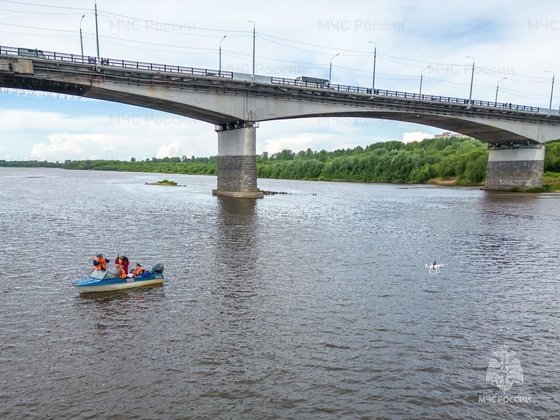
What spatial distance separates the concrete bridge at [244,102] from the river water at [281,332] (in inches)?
1043

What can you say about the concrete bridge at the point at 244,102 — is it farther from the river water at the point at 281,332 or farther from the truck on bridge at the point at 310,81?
the river water at the point at 281,332

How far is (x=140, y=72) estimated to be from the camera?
47.2 meters

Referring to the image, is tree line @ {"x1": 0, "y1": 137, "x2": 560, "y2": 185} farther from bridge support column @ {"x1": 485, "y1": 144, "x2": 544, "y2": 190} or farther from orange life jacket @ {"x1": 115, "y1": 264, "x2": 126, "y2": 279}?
orange life jacket @ {"x1": 115, "y1": 264, "x2": 126, "y2": 279}

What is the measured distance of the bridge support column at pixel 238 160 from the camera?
187 ft

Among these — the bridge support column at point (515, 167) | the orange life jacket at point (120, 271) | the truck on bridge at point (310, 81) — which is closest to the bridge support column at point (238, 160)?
the truck on bridge at point (310, 81)

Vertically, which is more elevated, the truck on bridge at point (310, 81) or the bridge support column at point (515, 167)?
the truck on bridge at point (310, 81)

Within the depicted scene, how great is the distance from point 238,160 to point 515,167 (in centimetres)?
6177

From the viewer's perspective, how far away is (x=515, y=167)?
8650cm

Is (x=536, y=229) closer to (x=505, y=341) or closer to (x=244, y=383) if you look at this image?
(x=505, y=341)

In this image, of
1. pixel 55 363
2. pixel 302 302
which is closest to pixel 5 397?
pixel 55 363

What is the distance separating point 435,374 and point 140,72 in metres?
46.4

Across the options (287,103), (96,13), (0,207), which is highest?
(96,13)

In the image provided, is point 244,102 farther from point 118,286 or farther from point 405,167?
point 405,167

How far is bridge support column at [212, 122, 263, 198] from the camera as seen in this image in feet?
187
